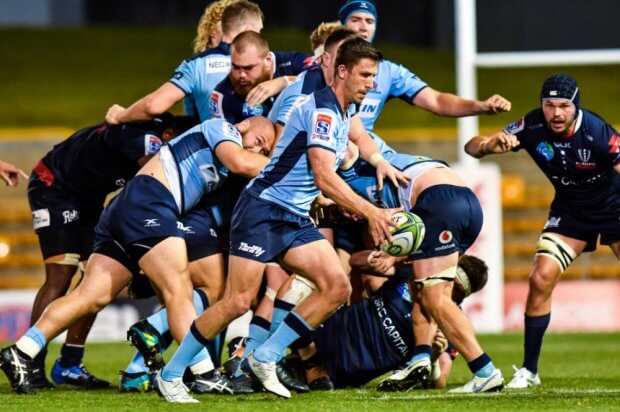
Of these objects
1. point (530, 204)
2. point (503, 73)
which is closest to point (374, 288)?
point (530, 204)

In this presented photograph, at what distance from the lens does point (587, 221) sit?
8.21 meters

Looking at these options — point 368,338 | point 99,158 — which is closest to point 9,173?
point 99,158

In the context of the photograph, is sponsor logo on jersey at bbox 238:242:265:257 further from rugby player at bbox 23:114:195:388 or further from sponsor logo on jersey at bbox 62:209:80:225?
sponsor logo on jersey at bbox 62:209:80:225

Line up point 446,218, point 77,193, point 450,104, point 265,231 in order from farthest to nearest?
point 77,193 → point 450,104 → point 446,218 → point 265,231

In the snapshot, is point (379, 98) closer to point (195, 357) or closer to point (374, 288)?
point (374, 288)

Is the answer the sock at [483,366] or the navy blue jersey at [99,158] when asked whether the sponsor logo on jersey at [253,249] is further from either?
the navy blue jersey at [99,158]

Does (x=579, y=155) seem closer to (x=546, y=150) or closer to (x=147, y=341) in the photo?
(x=546, y=150)

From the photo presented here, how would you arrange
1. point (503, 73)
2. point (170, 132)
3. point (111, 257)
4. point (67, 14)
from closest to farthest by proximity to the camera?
1. point (111, 257)
2. point (170, 132)
3. point (67, 14)
4. point (503, 73)

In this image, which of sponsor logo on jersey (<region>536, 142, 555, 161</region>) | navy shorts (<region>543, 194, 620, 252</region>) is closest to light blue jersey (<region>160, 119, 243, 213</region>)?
sponsor logo on jersey (<region>536, 142, 555, 161</region>)

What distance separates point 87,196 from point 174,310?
6.13ft

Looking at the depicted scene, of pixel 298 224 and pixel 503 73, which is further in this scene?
pixel 503 73

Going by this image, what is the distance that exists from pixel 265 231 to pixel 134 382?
1.45 m

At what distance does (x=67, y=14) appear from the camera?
2638cm

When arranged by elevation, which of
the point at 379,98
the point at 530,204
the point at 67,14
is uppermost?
the point at 67,14
